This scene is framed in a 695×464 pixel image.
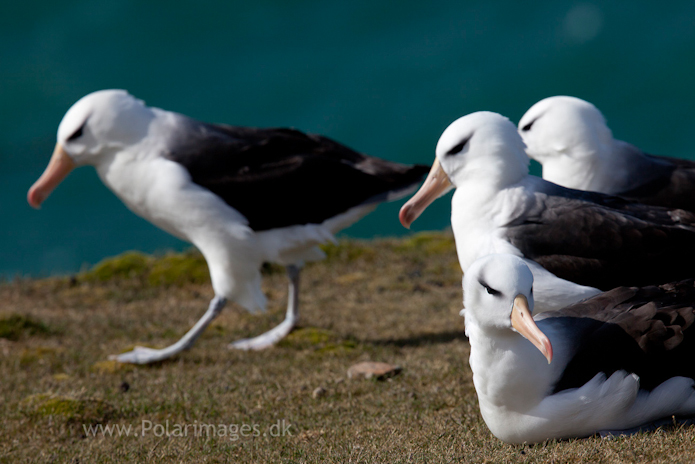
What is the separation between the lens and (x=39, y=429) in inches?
170


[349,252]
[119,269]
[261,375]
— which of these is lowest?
[119,269]

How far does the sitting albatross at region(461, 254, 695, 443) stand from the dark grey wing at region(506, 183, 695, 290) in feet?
1.87

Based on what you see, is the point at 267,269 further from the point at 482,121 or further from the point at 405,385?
the point at 482,121

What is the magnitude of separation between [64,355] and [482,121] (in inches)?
144

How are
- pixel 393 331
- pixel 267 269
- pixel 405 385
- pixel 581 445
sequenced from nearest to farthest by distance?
pixel 581 445 < pixel 405 385 < pixel 393 331 < pixel 267 269

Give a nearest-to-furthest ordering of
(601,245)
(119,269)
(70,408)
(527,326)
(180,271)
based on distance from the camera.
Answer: (527,326)
(601,245)
(70,408)
(180,271)
(119,269)

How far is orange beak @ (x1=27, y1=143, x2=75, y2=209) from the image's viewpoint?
20.7 feet

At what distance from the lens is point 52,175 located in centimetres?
637

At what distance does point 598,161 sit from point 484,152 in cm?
120

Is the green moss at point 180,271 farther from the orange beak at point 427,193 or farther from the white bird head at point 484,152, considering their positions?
the white bird head at point 484,152

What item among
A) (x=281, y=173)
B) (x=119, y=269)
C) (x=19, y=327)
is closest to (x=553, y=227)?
(x=281, y=173)

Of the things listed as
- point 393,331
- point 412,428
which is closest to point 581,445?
point 412,428

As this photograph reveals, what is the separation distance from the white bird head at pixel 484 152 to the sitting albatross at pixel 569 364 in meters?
1.06

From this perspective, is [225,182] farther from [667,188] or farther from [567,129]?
[667,188]
